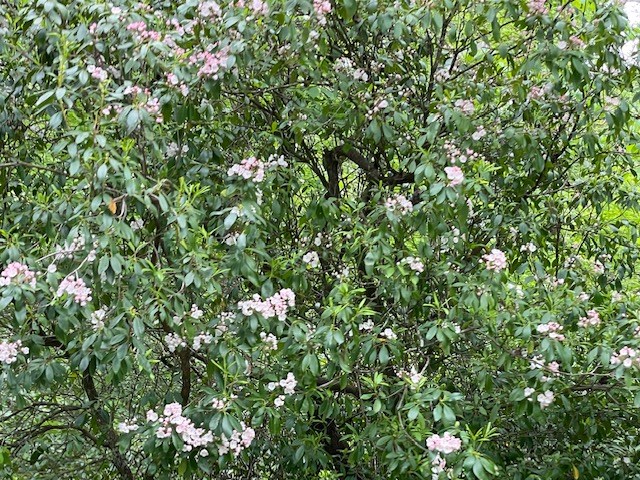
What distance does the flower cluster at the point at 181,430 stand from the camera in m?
2.51

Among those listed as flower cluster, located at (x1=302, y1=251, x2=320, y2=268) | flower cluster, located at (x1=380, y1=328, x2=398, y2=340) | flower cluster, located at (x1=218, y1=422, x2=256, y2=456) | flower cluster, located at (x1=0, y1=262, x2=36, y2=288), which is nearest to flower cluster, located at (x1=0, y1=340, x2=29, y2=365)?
flower cluster, located at (x1=0, y1=262, x2=36, y2=288)

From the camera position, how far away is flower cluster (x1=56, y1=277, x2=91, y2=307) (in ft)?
7.63

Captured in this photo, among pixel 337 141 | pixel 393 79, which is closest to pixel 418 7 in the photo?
pixel 393 79

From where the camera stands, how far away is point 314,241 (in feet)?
10.3

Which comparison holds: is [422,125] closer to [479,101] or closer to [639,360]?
[479,101]

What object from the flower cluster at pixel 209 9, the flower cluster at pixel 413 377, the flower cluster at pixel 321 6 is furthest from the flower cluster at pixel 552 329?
the flower cluster at pixel 209 9

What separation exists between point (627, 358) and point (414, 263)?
74 cm

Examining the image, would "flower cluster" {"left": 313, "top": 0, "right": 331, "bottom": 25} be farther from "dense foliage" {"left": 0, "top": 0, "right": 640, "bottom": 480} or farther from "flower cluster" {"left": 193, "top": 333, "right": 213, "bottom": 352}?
"flower cluster" {"left": 193, "top": 333, "right": 213, "bottom": 352}

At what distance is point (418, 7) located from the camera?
9.62 feet

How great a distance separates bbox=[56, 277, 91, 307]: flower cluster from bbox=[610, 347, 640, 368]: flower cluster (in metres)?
1.65

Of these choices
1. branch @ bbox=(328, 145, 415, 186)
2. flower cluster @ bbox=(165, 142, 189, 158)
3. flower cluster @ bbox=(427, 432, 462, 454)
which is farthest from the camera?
branch @ bbox=(328, 145, 415, 186)

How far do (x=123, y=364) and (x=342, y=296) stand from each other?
2.40 ft

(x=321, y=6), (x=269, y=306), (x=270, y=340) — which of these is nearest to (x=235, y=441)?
(x=270, y=340)

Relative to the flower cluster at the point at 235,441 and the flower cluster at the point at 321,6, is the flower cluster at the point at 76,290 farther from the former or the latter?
the flower cluster at the point at 321,6
